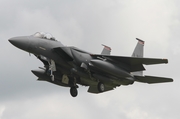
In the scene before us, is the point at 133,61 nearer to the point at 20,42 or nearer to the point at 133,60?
the point at 133,60

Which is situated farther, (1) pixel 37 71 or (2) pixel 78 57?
(1) pixel 37 71

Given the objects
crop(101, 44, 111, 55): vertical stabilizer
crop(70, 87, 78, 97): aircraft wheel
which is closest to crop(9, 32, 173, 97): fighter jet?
crop(70, 87, 78, 97): aircraft wheel

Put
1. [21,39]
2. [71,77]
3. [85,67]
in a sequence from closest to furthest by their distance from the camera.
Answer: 1. [21,39]
2. [85,67]
3. [71,77]

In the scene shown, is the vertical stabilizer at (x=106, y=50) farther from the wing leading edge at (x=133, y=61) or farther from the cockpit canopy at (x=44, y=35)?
the cockpit canopy at (x=44, y=35)

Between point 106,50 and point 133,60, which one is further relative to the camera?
point 106,50

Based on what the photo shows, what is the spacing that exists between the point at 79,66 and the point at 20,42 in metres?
3.79

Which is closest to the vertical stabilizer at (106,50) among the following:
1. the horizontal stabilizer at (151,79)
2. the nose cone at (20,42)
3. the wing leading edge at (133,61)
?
the wing leading edge at (133,61)

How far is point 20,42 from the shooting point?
2605 cm

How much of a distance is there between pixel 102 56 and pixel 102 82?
5.22ft

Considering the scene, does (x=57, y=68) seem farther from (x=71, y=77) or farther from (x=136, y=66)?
(x=136, y=66)

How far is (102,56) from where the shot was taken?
28.6 metres

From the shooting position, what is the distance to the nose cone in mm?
26000

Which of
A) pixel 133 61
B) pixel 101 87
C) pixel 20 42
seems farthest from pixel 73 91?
pixel 20 42

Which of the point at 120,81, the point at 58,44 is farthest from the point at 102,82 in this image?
the point at 58,44
